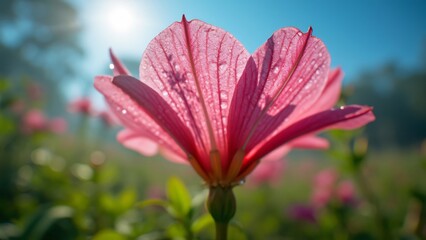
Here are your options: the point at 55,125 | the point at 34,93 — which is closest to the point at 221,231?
the point at 55,125

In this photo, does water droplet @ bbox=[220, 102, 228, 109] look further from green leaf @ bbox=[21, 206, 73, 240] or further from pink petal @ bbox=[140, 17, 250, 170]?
green leaf @ bbox=[21, 206, 73, 240]

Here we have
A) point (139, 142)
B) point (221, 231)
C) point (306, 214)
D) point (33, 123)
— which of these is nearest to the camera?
point (221, 231)

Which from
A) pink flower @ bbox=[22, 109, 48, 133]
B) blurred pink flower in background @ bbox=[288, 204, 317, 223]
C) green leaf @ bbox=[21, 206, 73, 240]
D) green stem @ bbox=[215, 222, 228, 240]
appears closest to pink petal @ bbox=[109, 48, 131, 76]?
green stem @ bbox=[215, 222, 228, 240]

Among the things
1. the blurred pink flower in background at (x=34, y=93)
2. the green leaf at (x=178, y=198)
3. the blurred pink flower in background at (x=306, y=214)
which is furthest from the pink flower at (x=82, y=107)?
the green leaf at (x=178, y=198)

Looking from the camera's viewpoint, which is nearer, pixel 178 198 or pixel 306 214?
pixel 178 198

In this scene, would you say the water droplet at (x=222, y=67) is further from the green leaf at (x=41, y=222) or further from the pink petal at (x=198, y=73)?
the green leaf at (x=41, y=222)

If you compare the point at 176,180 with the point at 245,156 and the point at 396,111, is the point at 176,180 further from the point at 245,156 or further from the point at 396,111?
the point at 396,111

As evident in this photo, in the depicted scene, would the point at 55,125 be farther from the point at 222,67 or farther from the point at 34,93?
the point at 222,67
